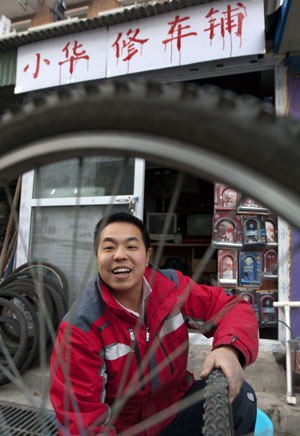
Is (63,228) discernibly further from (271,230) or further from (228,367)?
(228,367)

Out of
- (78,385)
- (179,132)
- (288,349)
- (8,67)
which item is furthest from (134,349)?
(8,67)

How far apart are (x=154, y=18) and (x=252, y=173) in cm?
278

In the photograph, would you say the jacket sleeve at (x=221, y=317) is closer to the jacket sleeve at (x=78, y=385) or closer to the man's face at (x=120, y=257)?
the man's face at (x=120, y=257)

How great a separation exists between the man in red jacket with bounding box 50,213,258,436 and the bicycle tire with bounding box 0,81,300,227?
0.56 metres

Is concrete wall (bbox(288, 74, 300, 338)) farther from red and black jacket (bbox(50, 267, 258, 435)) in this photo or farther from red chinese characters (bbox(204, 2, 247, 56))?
red and black jacket (bbox(50, 267, 258, 435))

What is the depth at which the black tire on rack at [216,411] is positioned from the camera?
55 cm

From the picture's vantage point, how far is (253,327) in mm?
1002

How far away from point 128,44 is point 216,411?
2.91 m

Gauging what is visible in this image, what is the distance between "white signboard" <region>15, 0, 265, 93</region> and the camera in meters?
2.28

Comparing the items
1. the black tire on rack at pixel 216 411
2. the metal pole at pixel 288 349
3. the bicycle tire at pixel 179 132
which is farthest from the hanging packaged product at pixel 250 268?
the bicycle tire at pixel 179 132

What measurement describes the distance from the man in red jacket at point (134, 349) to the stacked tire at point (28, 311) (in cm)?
112

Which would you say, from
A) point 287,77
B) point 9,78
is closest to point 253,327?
point 287,77

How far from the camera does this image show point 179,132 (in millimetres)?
398

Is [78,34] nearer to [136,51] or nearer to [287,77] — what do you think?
[136,51]
